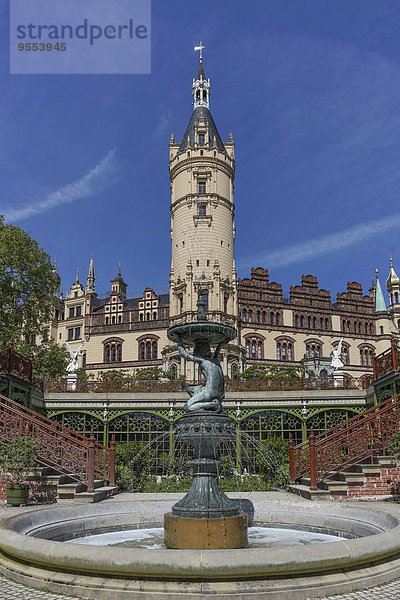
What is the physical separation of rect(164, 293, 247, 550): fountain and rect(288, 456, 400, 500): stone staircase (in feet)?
20.4

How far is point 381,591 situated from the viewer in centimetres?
595

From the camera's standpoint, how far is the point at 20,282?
28.3 meters

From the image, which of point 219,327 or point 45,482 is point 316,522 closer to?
point 219,327

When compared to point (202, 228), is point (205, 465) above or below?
below

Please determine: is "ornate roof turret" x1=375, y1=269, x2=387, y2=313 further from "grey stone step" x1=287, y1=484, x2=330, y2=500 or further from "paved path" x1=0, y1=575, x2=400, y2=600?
"paved path" x1=0, y1=575, x2=400, y2=600

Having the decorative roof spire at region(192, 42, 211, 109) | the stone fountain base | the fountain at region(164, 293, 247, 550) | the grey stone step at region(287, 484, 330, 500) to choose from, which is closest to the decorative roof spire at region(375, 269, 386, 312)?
the decorative roof spire at region(192, 42, 211, 109)

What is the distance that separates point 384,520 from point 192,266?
42.2 m

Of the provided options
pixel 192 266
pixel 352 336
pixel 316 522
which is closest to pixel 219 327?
pixel 316 522

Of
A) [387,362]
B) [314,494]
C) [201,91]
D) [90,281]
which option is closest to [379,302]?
[201,91]

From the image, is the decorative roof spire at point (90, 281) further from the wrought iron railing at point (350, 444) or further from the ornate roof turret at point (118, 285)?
the wrought iron railing at point (350, 444)

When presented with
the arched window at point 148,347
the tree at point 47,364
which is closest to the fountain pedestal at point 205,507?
the tree at point 47,364

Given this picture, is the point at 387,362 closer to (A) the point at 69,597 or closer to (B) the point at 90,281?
(A) the point at 69,597

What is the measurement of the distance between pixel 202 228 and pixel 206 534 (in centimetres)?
4422

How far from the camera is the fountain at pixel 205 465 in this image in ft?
26.9
